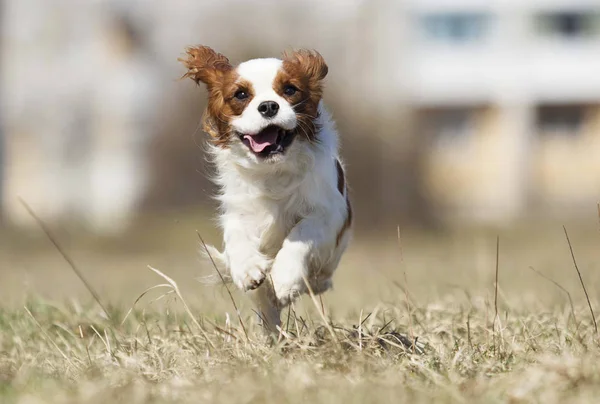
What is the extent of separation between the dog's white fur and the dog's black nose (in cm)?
2

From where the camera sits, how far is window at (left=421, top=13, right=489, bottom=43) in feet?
89.2

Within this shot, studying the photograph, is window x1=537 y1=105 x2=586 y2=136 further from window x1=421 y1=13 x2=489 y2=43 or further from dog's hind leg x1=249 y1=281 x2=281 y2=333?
dog's hind leg x1=249 y1=281 x2=281 y2=333

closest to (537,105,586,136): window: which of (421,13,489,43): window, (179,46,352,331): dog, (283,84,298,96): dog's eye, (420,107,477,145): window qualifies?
(420,107,477,145): window

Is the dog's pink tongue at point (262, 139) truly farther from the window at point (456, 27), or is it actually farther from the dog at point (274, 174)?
the window at point (456, 27)

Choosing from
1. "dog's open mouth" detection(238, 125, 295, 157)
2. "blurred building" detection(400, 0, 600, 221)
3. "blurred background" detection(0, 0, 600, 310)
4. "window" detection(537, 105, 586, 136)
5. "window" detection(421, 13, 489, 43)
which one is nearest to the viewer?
"dog's open mouth" detection(238, 125, 295, 157)

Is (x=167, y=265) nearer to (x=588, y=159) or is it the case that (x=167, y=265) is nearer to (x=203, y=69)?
(x=203, y=69)

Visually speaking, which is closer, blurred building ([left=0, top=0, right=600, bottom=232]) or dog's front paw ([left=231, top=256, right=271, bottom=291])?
dog's front paw ([left=231, top=256, right=271, bottom=291])

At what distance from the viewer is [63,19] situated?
28.3m

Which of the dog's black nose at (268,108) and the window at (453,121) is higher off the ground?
the dog's black nose at (268,108)

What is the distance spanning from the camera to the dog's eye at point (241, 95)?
Answer: 4.30m

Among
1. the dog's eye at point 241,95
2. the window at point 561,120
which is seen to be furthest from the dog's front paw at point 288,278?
the window at point 561,120

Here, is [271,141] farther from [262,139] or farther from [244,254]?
[244,254]

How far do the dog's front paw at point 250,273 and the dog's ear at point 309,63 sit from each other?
797 millimetres

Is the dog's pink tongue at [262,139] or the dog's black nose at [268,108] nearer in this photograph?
the dog's black nose at [268,108]
